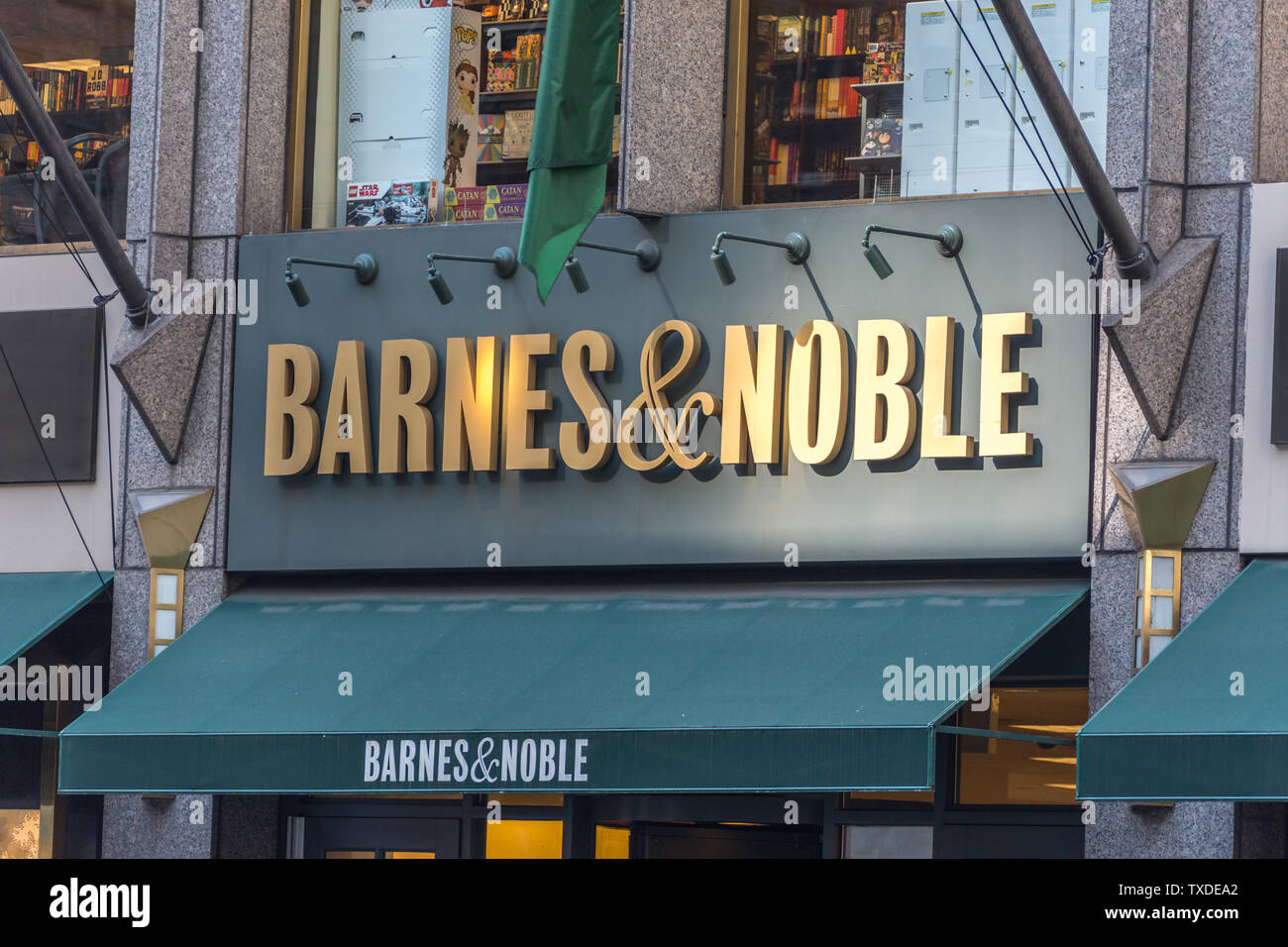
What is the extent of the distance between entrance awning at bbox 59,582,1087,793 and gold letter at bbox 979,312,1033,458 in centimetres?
78

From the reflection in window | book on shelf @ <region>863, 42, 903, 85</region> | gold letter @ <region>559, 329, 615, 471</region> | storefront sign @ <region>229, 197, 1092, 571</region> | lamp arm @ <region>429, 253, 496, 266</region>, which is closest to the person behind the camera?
storefront sign @ <region>229, 197, 1092, 571</region>

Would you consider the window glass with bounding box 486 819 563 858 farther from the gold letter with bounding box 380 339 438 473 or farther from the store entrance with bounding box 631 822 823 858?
the gold letter with bounding box 380 339 438 473

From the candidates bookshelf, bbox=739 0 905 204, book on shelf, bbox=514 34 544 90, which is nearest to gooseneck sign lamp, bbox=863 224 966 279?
bookshelf, bbox=739 0 905 204

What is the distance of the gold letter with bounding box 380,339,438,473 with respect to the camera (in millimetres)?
13484

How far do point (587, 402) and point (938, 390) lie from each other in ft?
6.89

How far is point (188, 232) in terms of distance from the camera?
14.4m

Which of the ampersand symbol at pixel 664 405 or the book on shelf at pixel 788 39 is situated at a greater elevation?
the book on shelf at pixel 788 39

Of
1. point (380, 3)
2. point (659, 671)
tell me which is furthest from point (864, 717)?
point (380, 3)

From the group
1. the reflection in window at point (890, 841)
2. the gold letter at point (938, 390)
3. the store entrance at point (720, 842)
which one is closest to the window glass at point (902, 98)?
the gold letter at point (938, 390)

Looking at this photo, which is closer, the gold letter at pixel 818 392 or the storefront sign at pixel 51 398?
the gold letter at pixel 818 392

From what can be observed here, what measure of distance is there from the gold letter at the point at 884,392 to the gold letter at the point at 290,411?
3.47 meters

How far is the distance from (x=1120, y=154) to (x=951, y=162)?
1256mm

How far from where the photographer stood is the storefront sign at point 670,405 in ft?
39.9

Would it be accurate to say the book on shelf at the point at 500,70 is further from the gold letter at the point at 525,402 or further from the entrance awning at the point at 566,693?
the entrance awning at the point at 566,693
